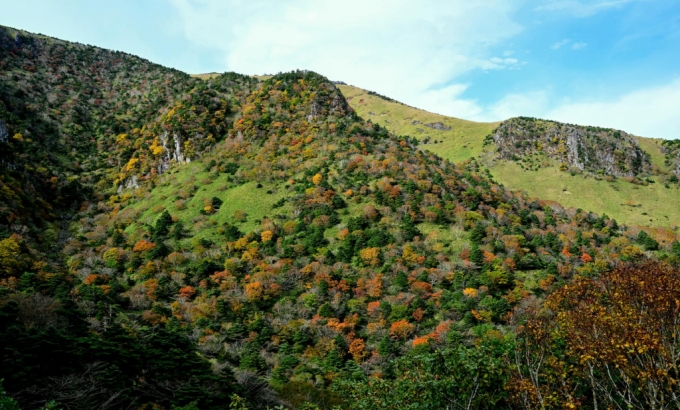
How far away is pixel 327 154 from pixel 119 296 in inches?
2135

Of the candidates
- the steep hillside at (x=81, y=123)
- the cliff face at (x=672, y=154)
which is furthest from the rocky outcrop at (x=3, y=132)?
the cliff face at (x=672, y=154)

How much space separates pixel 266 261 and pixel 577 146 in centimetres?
15957

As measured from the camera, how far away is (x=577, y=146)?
16688 cm

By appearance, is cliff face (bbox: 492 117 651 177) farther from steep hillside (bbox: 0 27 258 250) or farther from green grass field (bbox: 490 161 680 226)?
steep hillside (bbox: 0 27 258 250)

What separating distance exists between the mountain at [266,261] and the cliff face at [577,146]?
222 feet

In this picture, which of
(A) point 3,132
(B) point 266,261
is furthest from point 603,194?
(A) point 3,132

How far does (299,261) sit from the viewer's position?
63.6 metres

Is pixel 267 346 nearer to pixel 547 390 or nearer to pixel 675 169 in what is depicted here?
pixel 547 390

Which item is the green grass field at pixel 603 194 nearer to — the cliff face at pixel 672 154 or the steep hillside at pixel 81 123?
the cliff face at pixel 672 154

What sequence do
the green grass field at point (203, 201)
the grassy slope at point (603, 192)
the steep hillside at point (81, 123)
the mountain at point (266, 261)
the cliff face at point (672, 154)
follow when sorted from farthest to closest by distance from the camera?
the cliff face at point (672, 154) → the grassy slope at point (603, 192) → the steep hillside at point (81, 123) → the green grass field at point (203, 201) → the mountain at point (266, 261)

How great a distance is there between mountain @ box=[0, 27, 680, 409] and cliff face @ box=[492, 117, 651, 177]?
6754cm

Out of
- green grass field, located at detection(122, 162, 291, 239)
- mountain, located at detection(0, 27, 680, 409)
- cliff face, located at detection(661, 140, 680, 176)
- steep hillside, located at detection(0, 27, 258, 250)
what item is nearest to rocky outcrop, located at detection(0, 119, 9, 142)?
steep hillside, located at detection(0, 27, 258, 250)

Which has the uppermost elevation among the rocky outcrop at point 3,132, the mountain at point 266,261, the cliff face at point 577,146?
the cliff face at point 577,146

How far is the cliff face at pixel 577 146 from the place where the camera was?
162375 millimetres
